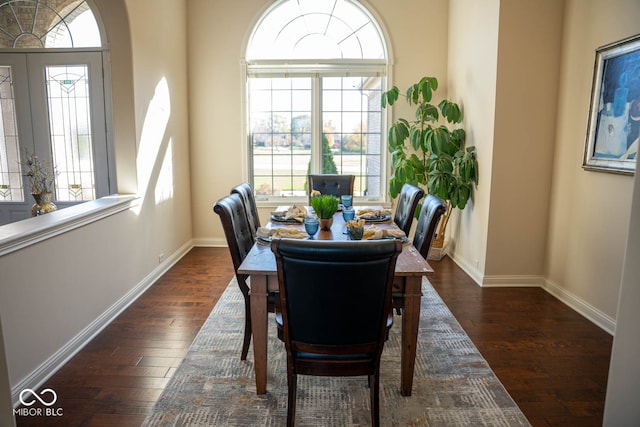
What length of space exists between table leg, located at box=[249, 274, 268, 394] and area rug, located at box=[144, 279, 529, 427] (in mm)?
106

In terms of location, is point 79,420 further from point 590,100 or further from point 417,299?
point 590,100

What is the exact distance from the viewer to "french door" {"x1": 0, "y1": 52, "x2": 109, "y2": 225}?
4.04 m

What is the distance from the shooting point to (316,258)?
1737 mm

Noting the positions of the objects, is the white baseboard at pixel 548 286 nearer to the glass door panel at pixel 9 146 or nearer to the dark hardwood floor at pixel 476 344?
the dark hardwood floor at pixel 476 344

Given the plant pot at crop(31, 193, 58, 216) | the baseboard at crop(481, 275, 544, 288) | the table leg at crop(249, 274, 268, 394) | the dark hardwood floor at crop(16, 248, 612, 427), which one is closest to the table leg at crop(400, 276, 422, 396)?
the dark hardwood floor at crop(16, 248, 612, 427)

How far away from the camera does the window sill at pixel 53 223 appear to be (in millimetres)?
2379

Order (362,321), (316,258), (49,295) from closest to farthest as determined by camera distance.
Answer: (316,258) → (362,321) → (49,295)

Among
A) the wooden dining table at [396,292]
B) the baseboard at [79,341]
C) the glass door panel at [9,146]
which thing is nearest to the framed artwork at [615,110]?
the wooden dining table at [396,292]

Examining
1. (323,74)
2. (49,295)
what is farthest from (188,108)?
(49,295)

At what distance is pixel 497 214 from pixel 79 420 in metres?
3.58

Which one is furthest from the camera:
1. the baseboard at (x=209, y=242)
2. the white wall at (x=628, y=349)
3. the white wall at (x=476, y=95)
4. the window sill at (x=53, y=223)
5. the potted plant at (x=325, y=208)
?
the baseboard at (x=209, y=242)

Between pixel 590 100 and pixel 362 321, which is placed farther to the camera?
pixel 590 100

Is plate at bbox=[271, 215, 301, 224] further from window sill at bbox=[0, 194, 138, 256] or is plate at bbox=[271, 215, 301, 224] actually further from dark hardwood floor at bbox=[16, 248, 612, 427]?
window sill at bbox=[0, 194, 138, 256]

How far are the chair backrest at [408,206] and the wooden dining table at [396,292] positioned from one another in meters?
0.85
